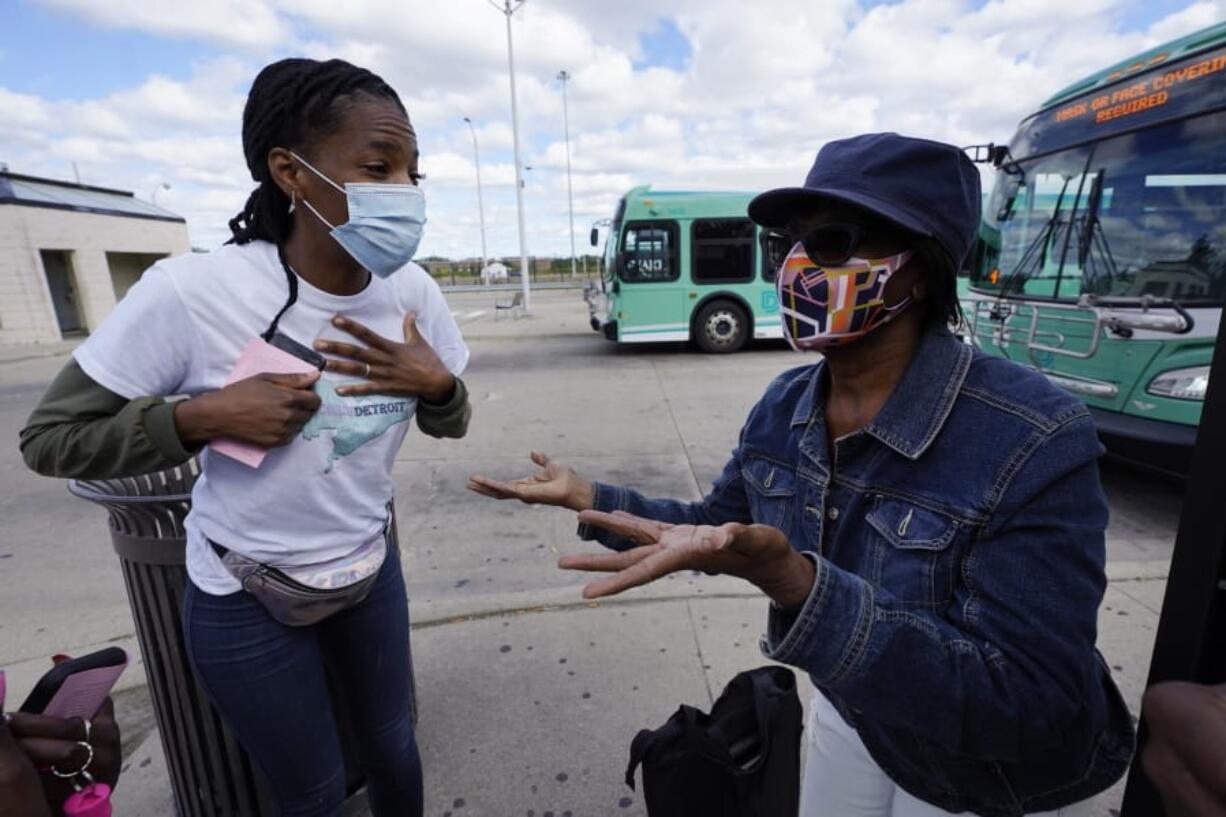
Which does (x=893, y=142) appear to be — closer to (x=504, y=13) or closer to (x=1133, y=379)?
(x=1133, y=379)

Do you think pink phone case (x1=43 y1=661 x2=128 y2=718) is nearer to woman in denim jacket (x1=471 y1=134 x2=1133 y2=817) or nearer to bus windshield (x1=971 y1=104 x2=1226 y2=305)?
woman in denim jacket (x1=471 y1=134 x2=1133 y2=817)

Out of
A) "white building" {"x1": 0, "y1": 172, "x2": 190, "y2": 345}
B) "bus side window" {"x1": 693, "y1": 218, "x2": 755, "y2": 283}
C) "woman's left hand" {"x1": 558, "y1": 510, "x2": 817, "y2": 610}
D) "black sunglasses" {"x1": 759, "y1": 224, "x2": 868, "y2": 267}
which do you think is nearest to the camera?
"woman's left hand" {"x1": 558, "y1": 510, "x2": 817, "y2": 610}

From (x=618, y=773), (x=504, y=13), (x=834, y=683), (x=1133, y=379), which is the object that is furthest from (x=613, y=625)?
(x=504, y=13)

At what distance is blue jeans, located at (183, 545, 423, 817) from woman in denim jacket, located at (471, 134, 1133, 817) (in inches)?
22.6

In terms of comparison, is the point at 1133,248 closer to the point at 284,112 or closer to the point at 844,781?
the point at 844,781

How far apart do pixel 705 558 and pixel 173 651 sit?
1.84 m

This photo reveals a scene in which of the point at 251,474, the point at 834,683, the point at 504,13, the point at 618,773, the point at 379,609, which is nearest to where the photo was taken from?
the point at 834,683

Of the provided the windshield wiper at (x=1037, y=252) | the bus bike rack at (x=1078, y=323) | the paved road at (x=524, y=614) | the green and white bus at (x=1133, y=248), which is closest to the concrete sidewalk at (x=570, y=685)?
the paved road at (x=524, y=614)

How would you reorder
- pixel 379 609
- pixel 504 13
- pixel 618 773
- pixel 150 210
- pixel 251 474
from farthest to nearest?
pixel 150 210
pixel 504 13
pixel 618 773
pixel 379 609
pixel 251 474

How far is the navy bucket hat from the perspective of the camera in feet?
3.84

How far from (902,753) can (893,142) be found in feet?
3.88

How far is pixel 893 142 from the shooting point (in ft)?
3.88

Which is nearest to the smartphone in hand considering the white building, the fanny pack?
the fanny pack

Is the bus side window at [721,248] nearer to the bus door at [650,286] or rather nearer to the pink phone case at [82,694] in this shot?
the bus door at [650,286]
